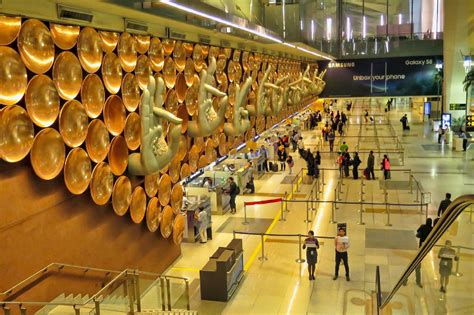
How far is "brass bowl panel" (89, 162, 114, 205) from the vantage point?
294 inches

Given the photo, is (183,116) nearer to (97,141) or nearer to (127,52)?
(127,52)

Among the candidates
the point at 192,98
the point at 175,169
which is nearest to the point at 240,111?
the point at 192,98

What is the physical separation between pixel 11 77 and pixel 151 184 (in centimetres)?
431

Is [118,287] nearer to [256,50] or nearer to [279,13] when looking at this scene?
[279,13]

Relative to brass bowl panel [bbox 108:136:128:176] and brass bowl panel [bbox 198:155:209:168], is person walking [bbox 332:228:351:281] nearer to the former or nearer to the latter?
brass bowl panel [bbox 198:155:209:168]

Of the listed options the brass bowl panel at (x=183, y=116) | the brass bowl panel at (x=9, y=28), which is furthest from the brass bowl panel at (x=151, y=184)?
the brass bowl panel at (x=9, y=28)

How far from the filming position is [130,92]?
8.46 m

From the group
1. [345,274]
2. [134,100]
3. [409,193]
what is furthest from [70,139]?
[409,193]

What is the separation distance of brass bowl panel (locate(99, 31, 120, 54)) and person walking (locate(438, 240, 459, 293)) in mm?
5711

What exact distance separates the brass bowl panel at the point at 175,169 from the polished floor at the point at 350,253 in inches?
83.9

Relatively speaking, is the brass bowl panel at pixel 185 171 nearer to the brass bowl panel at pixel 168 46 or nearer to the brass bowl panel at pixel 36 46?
the brass bowl panel at pixel 168 46

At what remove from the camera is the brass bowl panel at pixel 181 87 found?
10.3m

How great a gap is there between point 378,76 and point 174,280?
63.0 ft

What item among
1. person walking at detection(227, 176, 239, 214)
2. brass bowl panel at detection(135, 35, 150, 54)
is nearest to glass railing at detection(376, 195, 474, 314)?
brass bowl panel at detection(135, 35, 150, 54)
